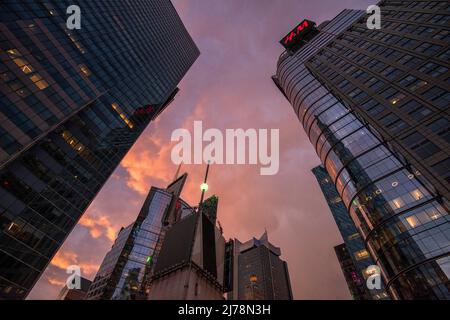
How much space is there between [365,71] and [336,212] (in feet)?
226

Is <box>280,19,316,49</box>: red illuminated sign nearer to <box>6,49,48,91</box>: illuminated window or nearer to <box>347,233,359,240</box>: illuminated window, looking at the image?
<box>347,233,359,240</box>: illuminated window

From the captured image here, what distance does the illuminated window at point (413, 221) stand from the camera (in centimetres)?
3724

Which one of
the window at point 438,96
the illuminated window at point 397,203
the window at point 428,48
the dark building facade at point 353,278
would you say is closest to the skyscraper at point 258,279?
the dark building facade at point 353,278

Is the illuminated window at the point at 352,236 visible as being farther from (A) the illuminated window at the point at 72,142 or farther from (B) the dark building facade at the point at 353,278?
(A) the illuminated window at the point at 72,142

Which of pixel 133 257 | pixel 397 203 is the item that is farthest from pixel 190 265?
pixel 133 257

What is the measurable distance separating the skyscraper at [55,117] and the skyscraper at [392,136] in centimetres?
5738

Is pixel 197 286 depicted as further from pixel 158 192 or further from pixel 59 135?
pixel 158 192

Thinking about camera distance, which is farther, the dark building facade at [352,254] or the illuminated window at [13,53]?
the dark building facade at [352,254]

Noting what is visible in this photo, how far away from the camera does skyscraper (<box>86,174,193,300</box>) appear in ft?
295

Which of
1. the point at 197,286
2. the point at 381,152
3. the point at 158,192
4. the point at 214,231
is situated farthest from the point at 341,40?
the point at 158,192

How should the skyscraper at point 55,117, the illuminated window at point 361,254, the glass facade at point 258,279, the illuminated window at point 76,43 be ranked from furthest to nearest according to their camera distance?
the glass facade at point 258,279, the illuminated window at point 361,254, the illuminated window at point 76,43, the skyscraper at point 55,117

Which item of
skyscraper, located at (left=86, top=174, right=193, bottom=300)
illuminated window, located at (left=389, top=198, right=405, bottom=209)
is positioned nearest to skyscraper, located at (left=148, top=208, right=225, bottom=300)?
illuminated window, located at (left=389, top=198, right=405, bottom=209)

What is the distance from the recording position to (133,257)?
98.2 metres

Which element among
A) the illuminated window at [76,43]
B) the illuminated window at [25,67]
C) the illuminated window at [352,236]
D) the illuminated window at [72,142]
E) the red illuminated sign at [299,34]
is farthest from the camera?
the red illuminated sign at [299,34]
